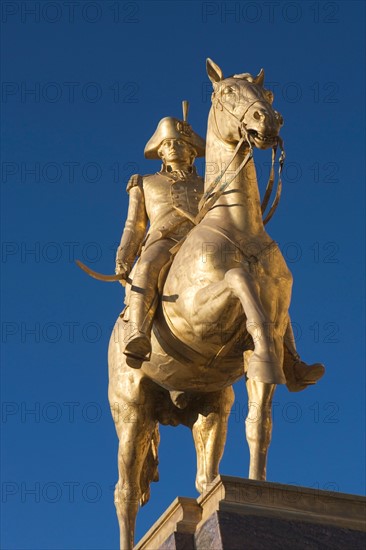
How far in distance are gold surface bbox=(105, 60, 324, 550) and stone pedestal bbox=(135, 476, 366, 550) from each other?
2.19 feet

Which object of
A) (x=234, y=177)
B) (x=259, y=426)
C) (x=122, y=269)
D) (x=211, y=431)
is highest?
(x=234, y=177)

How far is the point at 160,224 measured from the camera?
12.1 metres

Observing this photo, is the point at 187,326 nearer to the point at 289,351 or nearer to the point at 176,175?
the point at 289,351

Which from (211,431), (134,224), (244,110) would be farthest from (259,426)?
(134,224)

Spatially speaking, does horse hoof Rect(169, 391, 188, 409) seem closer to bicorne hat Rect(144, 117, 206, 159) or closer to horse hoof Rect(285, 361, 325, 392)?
horse hoof Rect(285, 361, 325, 392)

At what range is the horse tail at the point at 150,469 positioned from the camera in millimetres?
12227

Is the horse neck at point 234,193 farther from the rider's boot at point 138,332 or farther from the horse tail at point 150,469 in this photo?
the horse tail at point 150,469

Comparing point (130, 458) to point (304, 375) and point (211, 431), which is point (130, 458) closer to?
point (211, 431)

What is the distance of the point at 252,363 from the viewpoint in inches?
388

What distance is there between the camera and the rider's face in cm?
1266

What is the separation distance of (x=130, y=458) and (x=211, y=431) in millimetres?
839

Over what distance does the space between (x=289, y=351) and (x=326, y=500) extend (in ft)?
6.74

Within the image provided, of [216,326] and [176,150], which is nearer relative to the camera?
[216,326]

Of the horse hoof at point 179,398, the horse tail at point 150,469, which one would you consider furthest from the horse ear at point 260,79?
the horse tail at point 150,469
